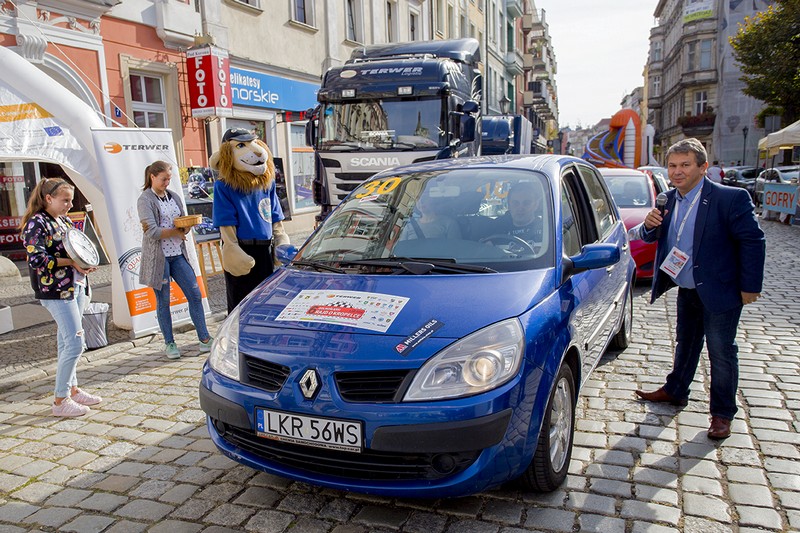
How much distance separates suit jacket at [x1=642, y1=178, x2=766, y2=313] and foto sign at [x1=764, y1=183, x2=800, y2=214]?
1431 centimetres

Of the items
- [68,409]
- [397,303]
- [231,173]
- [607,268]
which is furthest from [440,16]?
[397,303]

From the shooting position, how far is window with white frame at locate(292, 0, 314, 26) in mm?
16938

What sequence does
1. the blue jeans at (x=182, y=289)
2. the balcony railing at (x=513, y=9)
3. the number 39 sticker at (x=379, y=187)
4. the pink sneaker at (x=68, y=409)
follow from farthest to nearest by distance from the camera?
1. the balcony railing at (x=513, y=9)
2. the blue jeans at (x=182, y=289)
3. the pink sneaker at (x=68, y=409)
4. the number 39 sticker at (x=379, y=187)

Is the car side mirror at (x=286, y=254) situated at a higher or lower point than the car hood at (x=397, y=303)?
higher

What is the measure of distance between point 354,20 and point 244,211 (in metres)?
16.5

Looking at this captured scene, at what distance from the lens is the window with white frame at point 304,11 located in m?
16.9

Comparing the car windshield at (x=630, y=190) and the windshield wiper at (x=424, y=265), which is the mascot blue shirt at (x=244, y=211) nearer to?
the windshield wiper at (x=424, y=265)

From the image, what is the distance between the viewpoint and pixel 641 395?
435cm

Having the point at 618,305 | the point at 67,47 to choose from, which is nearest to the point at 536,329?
the point at 618,305

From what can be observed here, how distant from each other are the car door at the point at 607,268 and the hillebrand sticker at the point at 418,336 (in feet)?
4.38

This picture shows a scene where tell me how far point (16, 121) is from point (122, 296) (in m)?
1.98

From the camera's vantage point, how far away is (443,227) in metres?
3.69

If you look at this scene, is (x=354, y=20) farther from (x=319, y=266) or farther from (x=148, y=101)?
(x=319, y=266)

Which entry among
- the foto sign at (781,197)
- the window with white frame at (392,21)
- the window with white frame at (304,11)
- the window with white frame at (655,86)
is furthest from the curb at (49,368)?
the window with white frame at (655,86)
